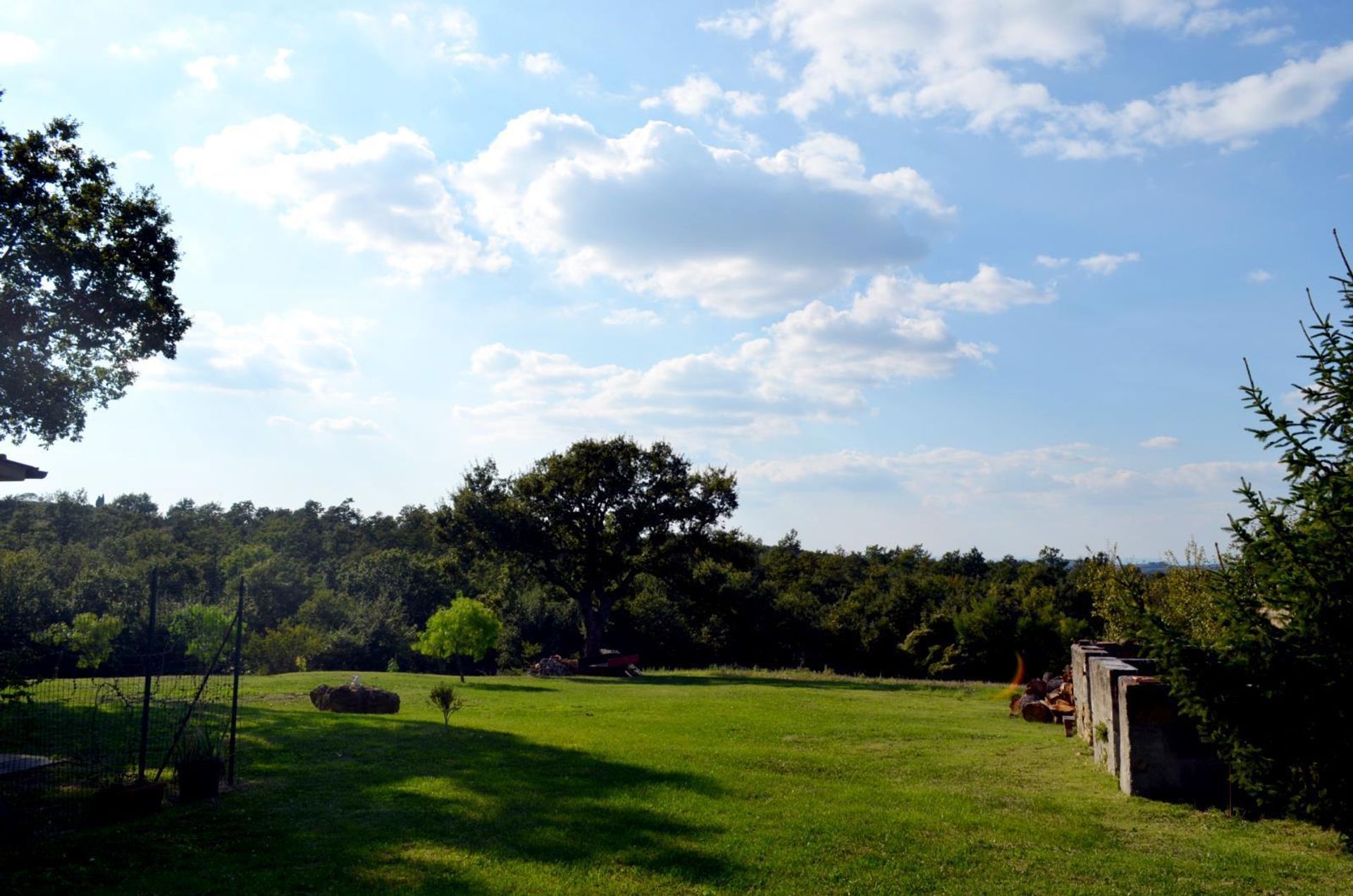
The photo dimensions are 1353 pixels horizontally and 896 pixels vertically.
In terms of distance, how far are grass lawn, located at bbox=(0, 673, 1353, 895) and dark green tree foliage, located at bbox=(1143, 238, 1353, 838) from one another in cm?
131

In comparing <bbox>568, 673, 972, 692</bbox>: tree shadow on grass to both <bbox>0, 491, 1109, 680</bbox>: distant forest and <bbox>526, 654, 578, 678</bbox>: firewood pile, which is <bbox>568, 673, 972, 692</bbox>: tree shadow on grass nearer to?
<bbox>526, 654, 578, 678</bbox>: firewood pile

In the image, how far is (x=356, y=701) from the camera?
21062 mm

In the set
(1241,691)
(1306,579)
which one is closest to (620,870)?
(1241,691)

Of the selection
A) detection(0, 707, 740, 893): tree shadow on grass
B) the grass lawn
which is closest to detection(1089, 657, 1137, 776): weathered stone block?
the grass lawn

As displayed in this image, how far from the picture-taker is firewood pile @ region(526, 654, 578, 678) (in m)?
38.6

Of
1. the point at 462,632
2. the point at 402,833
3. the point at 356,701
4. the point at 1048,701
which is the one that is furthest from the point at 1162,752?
the point at 462,632

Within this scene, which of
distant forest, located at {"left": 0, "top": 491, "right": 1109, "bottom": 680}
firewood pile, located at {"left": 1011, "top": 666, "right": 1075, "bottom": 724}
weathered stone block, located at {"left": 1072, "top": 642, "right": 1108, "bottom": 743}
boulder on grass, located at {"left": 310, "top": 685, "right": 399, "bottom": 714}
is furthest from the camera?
distant forest, located at {"left": 0, "top": 491, "right": 1109, "bottom": 680}

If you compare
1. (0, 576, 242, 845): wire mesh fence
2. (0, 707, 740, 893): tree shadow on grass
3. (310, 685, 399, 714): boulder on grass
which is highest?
(0, 576, 242, 845): wire mesh fence

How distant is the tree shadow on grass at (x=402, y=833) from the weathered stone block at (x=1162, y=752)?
6.15 metres

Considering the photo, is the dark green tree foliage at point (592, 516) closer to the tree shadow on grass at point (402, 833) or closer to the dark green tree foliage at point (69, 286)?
the dark green tree foliage at point (69, 286)

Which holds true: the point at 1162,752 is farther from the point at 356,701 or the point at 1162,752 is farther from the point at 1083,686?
the point at 356,701

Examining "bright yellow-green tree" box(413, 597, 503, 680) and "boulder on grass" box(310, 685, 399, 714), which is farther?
"bright yellow-green tree" box(413, 597, 503, 680)

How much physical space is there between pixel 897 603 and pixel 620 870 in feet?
159

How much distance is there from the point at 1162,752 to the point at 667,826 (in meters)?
7.36
